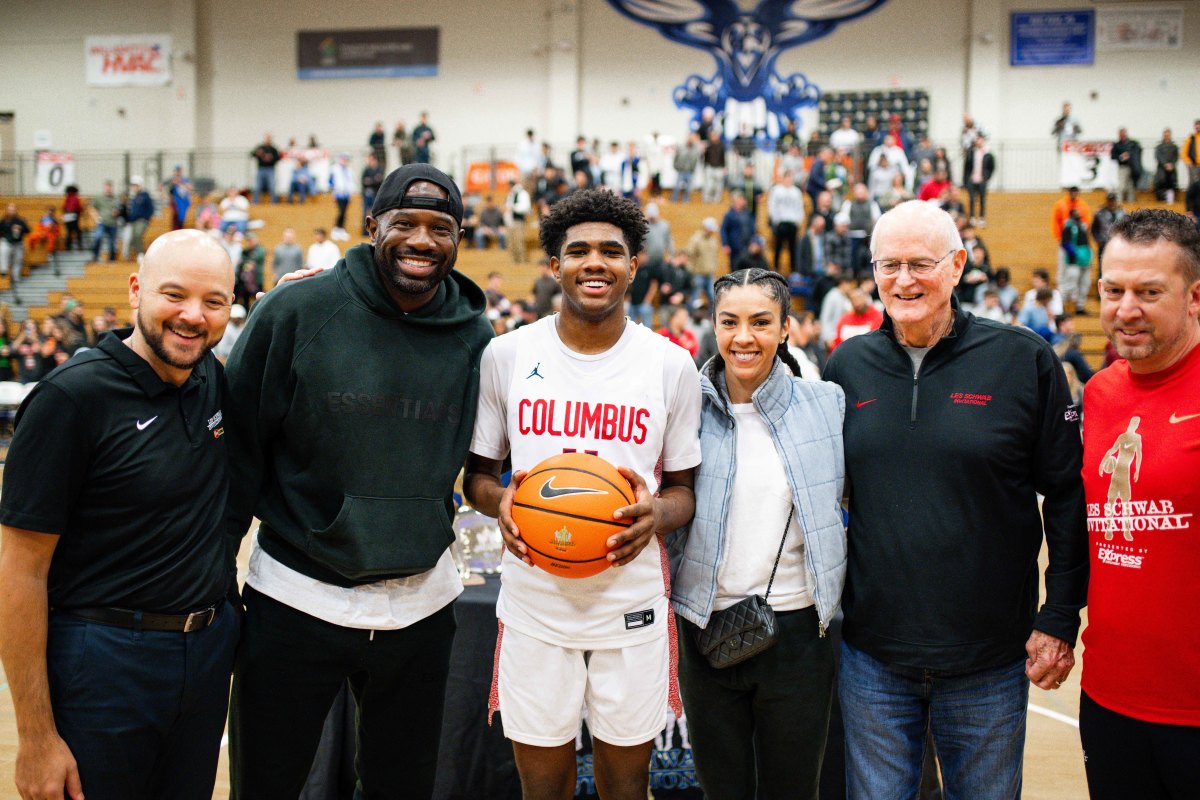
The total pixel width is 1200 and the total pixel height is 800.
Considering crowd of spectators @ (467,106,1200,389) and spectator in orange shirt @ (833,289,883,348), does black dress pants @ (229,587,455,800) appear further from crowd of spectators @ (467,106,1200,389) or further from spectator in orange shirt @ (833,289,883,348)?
spectator in orange shirt @ (833,289,883,348)

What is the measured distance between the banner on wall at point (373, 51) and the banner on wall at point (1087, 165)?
1392cm

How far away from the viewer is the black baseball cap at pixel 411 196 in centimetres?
275

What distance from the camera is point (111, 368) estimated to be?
2.33 meters

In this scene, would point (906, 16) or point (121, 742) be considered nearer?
point (121, 742)

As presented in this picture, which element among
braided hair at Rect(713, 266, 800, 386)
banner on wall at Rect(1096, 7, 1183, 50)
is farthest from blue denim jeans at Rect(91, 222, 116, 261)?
banner on wall at Rect(1096, 7, 1183, 50)

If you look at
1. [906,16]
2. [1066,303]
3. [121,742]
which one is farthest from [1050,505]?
[906,16]

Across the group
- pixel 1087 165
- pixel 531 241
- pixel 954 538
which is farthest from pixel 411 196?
pixel 1087 165

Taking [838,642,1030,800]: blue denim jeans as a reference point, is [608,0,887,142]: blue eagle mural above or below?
above

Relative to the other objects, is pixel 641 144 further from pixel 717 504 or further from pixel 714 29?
pixel 717 504

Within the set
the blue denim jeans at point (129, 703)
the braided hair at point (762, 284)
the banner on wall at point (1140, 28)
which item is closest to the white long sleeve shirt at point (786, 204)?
the banner on wall at point (1140, 28)

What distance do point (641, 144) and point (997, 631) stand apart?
792 inches

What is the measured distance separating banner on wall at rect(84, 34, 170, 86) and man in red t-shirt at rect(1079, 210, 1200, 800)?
81.0 ft

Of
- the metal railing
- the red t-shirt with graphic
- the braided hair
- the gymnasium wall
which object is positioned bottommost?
the red t-shirt with graphic

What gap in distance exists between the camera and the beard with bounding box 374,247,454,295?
2.76 metres
